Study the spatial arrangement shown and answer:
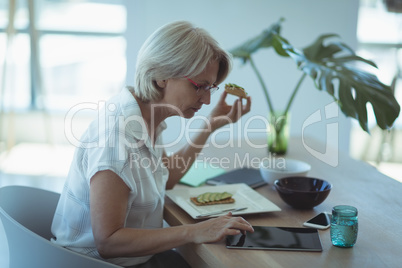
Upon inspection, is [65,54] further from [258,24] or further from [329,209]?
[329,209]

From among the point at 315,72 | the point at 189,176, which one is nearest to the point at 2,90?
the point at 189,176

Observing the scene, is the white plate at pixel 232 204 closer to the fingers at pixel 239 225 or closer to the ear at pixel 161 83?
the fingers at pixel 239 225

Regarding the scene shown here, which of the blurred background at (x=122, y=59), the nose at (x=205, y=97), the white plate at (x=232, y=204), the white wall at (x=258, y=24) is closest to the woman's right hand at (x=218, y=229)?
the white plate at (x=232, y=204)

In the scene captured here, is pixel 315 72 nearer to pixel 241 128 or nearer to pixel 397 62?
pixel 241 128

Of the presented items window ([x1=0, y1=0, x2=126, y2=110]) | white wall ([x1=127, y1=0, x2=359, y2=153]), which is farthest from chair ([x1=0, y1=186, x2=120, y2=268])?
window ([x1=0, y1=0, x2=126, y2=110])

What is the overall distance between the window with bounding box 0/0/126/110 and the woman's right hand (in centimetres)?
347

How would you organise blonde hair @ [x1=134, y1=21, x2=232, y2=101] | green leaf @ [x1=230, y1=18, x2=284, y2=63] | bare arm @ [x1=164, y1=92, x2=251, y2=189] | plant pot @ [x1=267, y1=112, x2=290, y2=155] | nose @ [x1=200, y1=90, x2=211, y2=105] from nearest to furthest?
1. blonde hair @ [x1=134, y1=21, x2=232, y2=101]
2. nose @ [x1=200, y1=90, x2=211, y2=105]
3. bare arm @ [x1=164, y1=92, x2=251, y2=189]
4. plant pot @ [x1=267, y1=112, x2=290, y2=155]
5. green leaf @ [x1=230, y1=18, x2=284, y2=63]

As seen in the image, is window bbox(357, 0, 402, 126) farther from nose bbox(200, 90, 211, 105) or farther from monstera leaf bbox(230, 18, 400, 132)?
nose bbox(200, 90, 211, 105)

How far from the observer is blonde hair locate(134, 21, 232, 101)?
1.48 meters

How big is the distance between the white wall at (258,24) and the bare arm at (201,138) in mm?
2007

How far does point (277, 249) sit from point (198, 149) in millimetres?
718

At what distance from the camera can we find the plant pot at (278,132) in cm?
226

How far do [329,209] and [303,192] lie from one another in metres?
0.13

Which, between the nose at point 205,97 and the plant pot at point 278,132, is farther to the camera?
the plant pot at point 278,132
